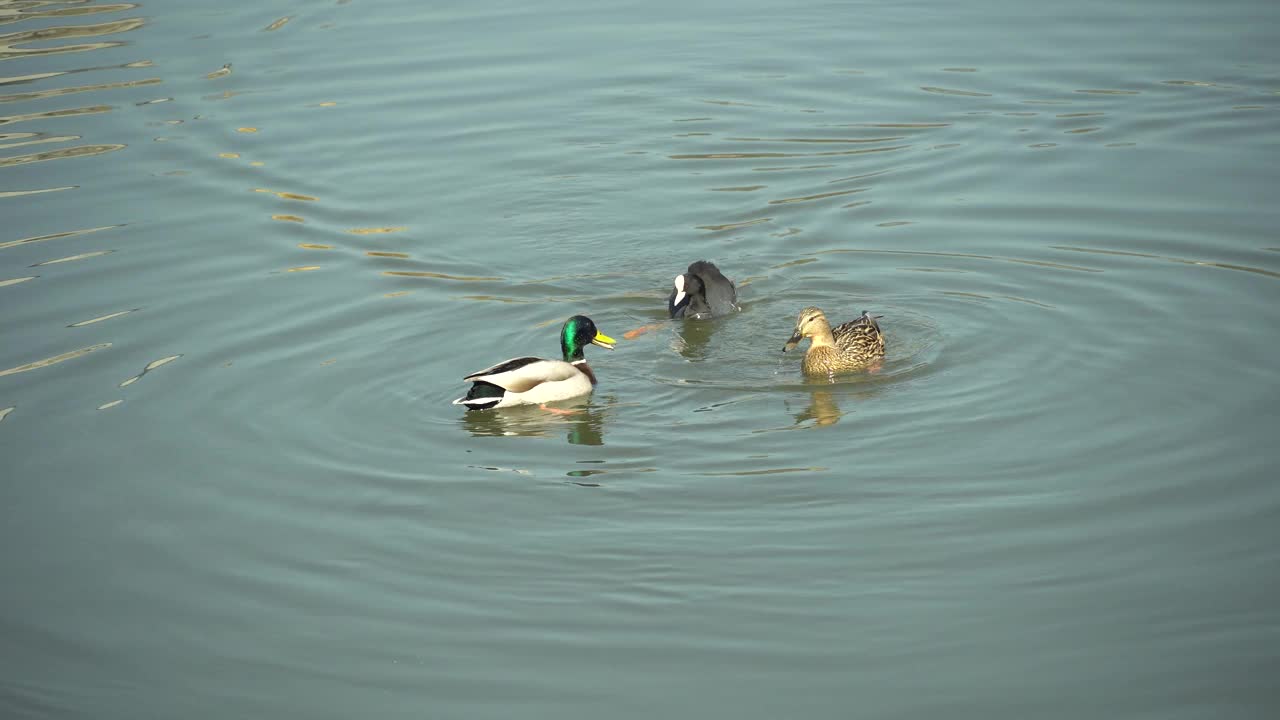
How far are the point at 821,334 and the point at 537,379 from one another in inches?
81.5

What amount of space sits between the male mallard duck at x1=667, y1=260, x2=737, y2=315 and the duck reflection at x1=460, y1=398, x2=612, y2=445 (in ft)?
4.44

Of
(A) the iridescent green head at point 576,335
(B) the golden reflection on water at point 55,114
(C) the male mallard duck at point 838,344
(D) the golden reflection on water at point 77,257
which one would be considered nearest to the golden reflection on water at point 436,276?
(A) the iridescent green head at point 576,335

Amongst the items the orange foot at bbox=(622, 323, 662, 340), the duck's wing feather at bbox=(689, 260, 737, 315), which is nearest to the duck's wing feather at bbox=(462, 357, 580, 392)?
the orange foot at bbox=(622, 323, 662, 340)

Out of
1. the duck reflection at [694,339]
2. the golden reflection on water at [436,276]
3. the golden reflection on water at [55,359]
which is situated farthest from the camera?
the golden reflection on water at [436,276]

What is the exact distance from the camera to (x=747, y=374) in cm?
1038

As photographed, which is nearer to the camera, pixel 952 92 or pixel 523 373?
pixel 523 373

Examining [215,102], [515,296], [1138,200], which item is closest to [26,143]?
[215,102]

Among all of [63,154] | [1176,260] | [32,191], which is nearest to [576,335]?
[1176,260]

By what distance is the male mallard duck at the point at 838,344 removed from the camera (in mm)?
9953

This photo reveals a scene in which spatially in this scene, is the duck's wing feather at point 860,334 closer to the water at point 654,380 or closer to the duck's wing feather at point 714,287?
the water at point 654,380

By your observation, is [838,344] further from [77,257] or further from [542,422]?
[77,257]

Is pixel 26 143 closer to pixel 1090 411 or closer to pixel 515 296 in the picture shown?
pixel 515 296

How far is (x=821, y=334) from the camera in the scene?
10.2 m

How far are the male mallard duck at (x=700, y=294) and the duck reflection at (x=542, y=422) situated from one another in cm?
135
